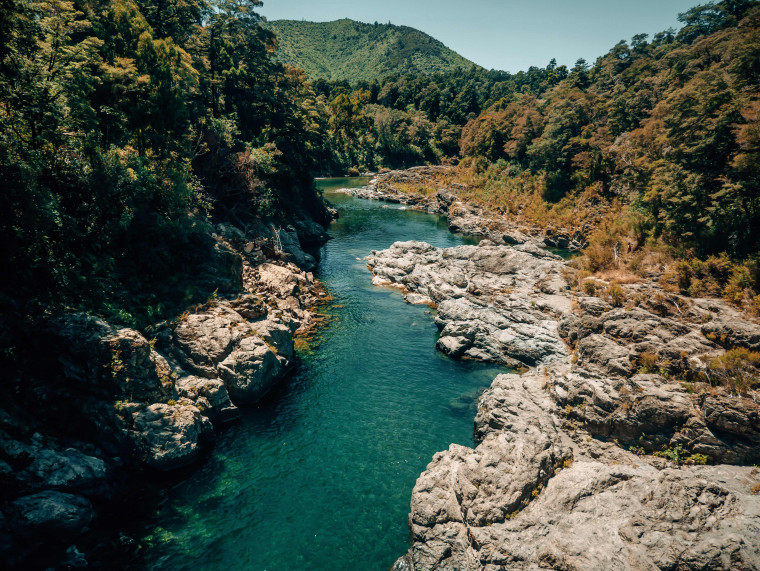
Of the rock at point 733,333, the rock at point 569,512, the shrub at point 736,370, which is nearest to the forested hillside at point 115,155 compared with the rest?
the rock at point 569,512

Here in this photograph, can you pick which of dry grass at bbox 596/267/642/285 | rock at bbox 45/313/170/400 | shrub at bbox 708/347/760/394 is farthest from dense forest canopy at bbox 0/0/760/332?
shrub at bbox 708/347/760/394

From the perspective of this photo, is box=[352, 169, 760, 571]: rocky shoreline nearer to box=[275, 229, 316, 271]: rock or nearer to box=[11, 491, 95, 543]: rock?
box=[11, 491, 95, 543]: rock

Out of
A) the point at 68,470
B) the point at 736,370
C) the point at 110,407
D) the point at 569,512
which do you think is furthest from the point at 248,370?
the point at 736,370

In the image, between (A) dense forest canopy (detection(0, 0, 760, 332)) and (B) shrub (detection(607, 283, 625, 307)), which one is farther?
(B) shrub (detection(607, 283, 625, 307))

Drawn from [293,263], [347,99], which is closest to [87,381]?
[293,263]

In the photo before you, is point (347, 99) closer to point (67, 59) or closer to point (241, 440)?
point (67, 59)

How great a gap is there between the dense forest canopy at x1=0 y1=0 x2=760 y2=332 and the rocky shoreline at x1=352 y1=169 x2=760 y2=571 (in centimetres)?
1227

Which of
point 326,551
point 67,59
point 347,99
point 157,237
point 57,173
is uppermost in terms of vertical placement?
point 347,99

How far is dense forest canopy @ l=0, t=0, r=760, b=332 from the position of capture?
60.1 feet

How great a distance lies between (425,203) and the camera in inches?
4245

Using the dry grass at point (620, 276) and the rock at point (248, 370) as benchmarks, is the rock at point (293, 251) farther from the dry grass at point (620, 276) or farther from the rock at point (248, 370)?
the dry grass at point (620, 276)

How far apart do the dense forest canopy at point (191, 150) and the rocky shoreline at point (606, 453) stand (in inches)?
483

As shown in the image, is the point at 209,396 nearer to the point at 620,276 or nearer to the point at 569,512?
the point at 569,512

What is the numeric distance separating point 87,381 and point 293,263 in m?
29.6
